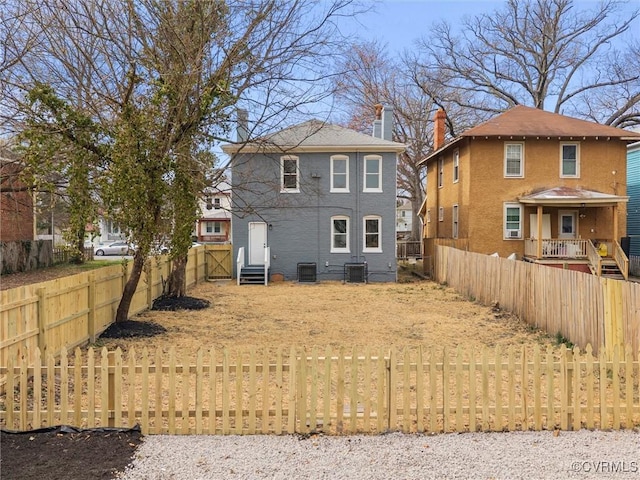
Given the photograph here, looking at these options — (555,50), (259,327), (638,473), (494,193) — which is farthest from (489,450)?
(555,50)

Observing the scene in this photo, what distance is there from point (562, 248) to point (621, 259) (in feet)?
7.61

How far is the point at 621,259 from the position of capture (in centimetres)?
2194

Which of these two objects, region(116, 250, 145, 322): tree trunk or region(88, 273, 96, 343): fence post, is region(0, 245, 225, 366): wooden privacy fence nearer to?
region(88, 273, 96, 343): fence post

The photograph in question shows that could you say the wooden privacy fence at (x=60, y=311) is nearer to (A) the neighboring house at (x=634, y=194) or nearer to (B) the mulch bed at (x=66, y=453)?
(B) the mulch bed at (x=66, y=453)

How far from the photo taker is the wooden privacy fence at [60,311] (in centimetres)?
658

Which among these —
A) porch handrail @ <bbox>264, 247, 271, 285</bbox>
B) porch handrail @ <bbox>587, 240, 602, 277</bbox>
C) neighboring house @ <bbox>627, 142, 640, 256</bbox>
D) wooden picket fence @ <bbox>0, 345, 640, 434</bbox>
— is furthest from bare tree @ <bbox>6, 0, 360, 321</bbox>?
neighboring house @ <bbox>627, 142, 640, 256</bbox>

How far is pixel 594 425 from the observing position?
17.7 ft

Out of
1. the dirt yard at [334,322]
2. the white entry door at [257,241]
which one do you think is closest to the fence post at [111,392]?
the dirt yard at [334,322]

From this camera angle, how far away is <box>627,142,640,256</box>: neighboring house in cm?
2614

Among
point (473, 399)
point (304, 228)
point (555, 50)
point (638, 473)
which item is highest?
point (555, 50)

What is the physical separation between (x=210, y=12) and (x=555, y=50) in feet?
106

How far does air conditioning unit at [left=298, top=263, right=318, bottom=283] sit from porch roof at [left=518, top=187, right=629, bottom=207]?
30.9 ft

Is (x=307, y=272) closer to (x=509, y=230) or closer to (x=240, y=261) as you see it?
(x=240, y=261)

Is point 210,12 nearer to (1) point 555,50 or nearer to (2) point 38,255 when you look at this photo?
(2) point 38,255
